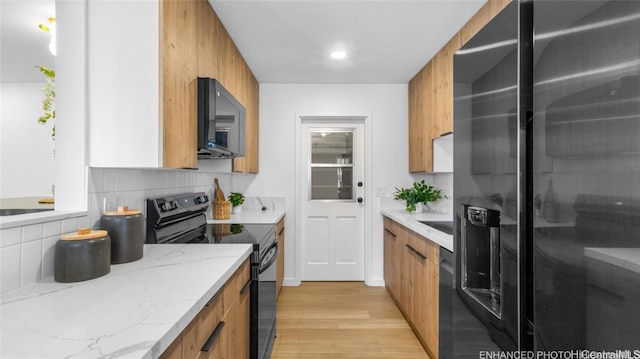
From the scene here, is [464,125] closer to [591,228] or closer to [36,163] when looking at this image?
[591,228]

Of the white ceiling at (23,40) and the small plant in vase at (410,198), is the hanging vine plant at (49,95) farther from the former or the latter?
the small plant in vase at (410,198)

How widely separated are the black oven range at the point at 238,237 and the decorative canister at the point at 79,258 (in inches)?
23.4

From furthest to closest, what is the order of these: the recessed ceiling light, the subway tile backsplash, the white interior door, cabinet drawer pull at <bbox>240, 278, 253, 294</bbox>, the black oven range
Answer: the white interior door → the recessed ceiling light → the black oven range → cabinet drawer pull at <bbox>240, 278, 253, 294</bbox> → the subway tile backsplash

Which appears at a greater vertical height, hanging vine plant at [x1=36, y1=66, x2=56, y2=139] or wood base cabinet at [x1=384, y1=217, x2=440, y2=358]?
hanging vine plant at [x1=36, y1=66, x2=56, y2=139]

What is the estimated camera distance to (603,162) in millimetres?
648

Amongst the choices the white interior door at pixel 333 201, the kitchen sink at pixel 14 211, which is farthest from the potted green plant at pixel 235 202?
the kitchen sink at pixel 14 211

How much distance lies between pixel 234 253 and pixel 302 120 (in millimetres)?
2602

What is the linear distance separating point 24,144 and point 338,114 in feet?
9.50

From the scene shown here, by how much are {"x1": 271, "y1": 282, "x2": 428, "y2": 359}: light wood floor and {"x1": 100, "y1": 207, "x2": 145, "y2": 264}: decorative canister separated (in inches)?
55.7

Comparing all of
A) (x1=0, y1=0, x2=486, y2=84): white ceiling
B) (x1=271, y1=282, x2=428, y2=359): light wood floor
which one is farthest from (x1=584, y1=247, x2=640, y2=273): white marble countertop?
(x1=271, y1=282, x2=428, y2=359): light wood floor

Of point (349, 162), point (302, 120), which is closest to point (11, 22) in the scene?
point (302, 120)

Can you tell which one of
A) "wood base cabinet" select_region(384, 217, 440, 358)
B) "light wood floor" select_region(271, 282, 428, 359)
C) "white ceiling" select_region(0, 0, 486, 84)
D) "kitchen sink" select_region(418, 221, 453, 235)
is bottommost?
"light wood floor" select_region(271, 282, 428, 359)

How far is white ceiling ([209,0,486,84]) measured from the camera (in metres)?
2.01

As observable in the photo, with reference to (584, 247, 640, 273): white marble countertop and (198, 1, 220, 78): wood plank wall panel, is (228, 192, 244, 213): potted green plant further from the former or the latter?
(584, 247, 640, 273): white marble countertop
